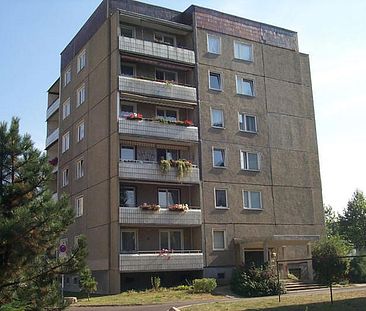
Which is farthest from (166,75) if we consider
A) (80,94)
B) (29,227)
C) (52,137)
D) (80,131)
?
(29,227)

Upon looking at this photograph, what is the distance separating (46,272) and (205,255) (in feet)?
73.2

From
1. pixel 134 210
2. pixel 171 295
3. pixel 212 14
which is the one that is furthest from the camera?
pixel 212 14

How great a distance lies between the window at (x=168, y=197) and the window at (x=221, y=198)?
2.58 m

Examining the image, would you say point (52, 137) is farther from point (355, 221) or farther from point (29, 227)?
point (355, 221)

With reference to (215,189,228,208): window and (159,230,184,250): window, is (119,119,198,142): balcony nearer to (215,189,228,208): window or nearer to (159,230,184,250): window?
(215,189,228,208): window

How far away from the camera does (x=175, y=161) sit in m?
33.5

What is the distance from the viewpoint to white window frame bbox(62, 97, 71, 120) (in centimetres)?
4269

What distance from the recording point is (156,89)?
34.5 metres

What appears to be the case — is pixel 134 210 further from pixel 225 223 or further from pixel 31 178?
pixel 31 178

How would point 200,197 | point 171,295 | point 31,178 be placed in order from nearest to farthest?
1. point 31,178
2. point 171,295
3. point 200,197

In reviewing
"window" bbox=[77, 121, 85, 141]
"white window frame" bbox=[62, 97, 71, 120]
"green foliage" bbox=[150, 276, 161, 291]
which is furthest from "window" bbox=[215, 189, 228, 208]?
"white window frame" bbox=[62, 97, 71, 120]

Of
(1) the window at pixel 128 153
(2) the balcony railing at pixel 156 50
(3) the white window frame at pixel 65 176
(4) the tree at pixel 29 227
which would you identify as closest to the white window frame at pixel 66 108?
(3) the white window frame at pixel 65 176

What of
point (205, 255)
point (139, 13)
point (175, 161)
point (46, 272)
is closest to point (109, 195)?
point (175, 161)

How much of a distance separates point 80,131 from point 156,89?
328 inches
